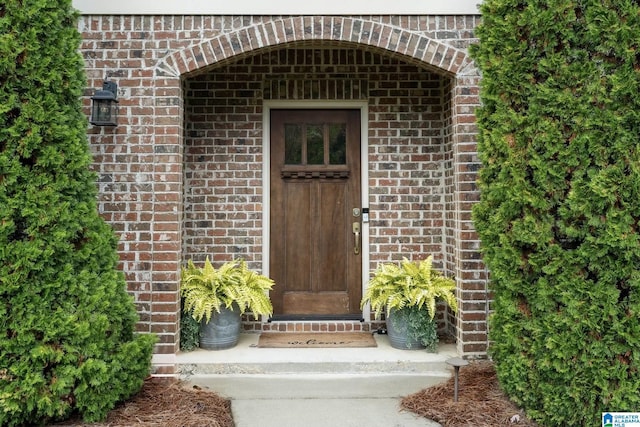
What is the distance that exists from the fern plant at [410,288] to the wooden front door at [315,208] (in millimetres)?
586

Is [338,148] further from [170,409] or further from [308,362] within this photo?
[170,409]

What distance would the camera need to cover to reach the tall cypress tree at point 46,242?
8.42 feet

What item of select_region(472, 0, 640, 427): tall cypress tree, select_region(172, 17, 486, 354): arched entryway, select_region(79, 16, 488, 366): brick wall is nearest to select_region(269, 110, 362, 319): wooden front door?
select_region(172, 17, 486, 354): arched entryway

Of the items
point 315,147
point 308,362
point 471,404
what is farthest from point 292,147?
point 471,404

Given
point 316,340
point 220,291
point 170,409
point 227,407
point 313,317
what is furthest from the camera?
point 313,317

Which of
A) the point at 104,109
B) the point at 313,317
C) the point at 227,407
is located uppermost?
the point at 104,109

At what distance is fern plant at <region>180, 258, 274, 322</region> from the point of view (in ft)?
12.7

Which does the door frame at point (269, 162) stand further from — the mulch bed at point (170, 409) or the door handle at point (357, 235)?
the mulch bed at point (170, 409)

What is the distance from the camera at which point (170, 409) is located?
2.99 metres

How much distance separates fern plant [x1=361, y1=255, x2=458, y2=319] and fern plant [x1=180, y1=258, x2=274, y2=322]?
902mm

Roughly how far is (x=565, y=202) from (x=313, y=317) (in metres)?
2.63

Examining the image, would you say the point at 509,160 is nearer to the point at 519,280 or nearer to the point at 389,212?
the point at 519,280

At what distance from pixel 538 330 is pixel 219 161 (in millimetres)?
3086

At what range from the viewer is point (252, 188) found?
15.1 ft
